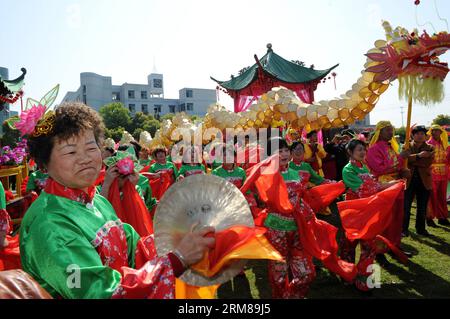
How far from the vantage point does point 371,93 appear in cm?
511

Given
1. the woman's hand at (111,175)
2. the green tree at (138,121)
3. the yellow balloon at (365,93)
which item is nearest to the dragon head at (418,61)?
the yellow balloon at (365,93)

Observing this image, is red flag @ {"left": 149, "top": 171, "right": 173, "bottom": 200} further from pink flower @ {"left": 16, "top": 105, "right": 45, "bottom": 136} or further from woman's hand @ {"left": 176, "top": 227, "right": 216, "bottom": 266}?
woman's hand @ {"left": 176, "top": 227, "right": 216, "bottom": 266}

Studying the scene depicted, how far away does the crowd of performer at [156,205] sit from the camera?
132 centimetres

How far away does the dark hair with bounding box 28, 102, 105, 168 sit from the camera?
161 cm

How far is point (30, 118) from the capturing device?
5.57 ft

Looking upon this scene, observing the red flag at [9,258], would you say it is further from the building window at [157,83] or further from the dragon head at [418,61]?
the building window at [157,83]

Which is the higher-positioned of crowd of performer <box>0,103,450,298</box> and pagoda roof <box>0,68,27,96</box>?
pagoda roof <box>0,68,27,96</box>

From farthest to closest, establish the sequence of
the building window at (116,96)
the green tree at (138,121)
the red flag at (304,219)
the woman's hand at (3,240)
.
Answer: the building window at (116,96), the green tree at (138,121), the red flag at (304,219), the woman's hand at (3,240)

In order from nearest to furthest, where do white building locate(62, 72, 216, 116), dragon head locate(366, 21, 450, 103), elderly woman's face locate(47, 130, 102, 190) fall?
elderly woman's face locate(47, 130, 102, 190) < dragon head locate(366, 21, 450, 103) < white building locate(62, 72, 216, 116)

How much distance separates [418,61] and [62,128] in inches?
160

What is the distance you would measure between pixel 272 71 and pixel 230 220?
1278 centimetres

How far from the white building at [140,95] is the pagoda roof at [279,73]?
4661cm

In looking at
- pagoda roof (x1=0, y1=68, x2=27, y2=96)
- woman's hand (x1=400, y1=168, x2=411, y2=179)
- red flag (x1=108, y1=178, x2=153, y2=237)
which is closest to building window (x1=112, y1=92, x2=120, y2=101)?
pagoda roof (x1=0, y1=68, x2=27, y2=96)

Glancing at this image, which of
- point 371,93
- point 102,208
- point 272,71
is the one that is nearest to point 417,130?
point 371,93
